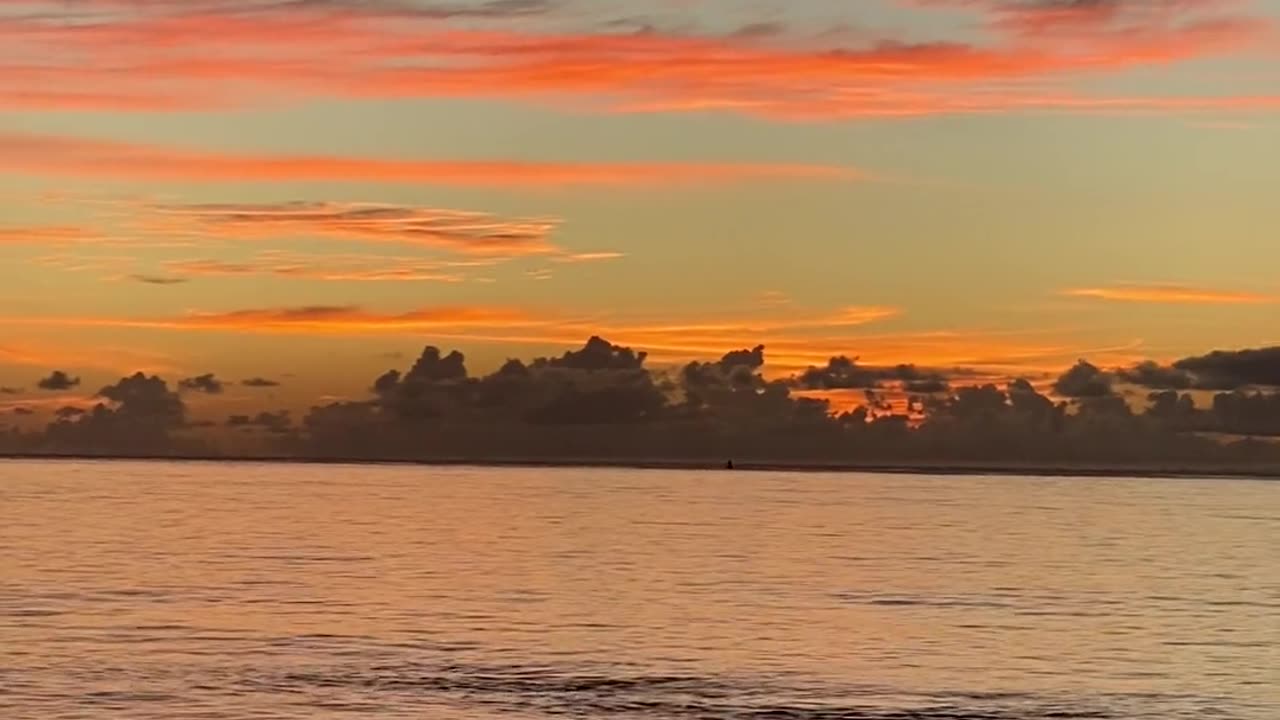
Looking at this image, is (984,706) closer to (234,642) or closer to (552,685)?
(552,685)

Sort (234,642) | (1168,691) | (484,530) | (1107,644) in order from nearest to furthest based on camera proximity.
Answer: (1168,691) → (234,642) → (1107,644) → (484,530)

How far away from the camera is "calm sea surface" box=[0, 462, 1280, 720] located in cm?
5072

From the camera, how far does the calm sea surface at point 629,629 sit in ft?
166

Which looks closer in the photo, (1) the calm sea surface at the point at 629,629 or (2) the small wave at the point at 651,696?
(2) the small wave at the point at 651,696

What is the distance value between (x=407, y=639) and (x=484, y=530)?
3298 inches

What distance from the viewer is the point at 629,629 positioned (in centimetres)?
6825

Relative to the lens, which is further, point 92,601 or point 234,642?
point 92,601

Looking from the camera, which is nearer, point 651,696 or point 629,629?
point 651,696

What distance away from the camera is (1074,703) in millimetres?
52125

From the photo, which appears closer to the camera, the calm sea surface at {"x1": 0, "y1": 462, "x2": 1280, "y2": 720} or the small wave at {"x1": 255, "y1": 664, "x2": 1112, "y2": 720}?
the small wave at {"x1": 255, "y1": 664, "x2": 1112, "y2": 720}

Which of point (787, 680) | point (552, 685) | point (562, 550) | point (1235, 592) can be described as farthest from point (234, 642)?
point (562, 550)

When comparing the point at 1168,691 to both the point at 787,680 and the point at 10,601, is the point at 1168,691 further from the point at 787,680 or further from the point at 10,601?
the point at 10,601

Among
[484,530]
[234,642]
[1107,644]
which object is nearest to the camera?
[234,642]

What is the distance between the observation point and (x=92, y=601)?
7462cm
